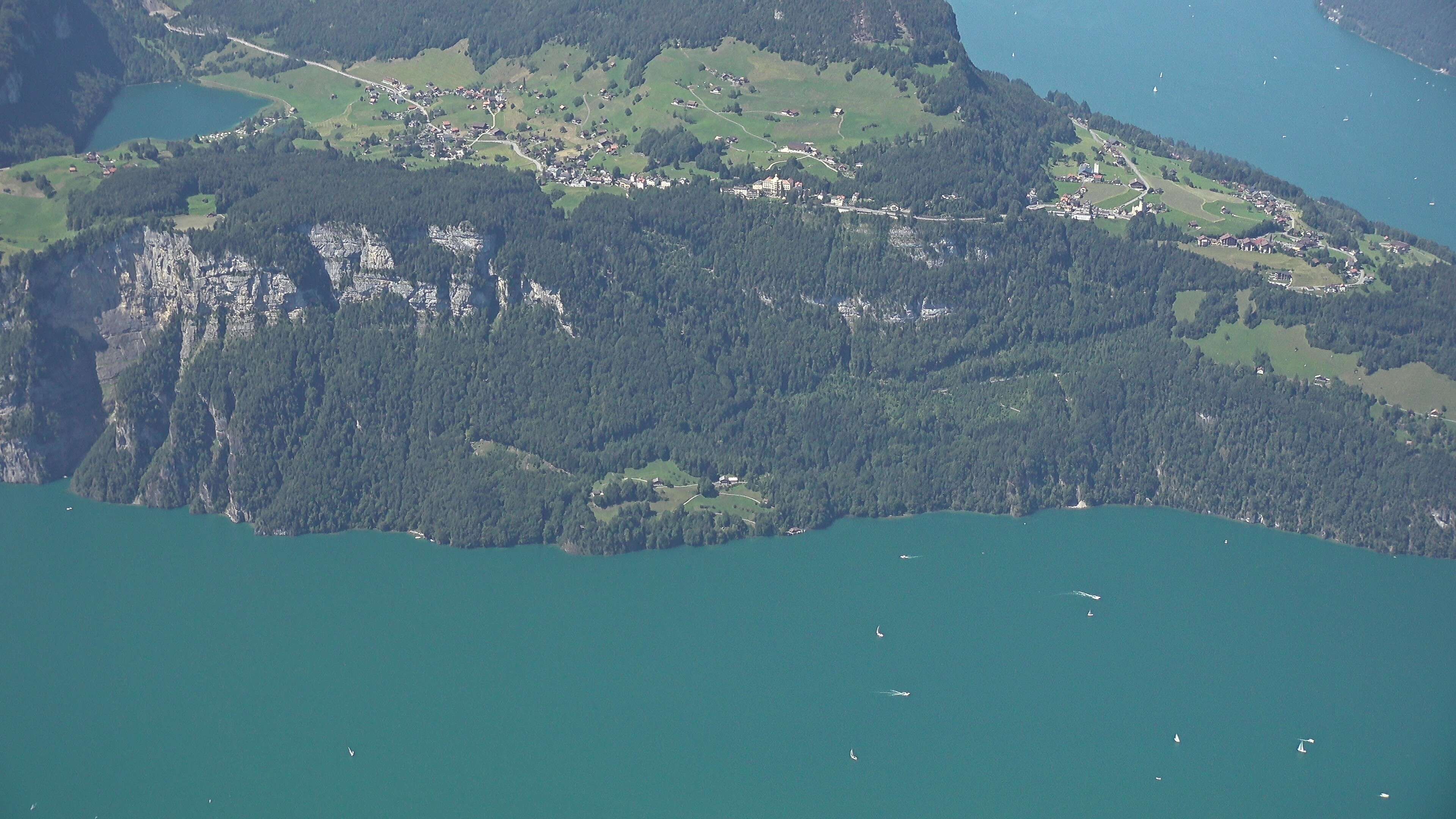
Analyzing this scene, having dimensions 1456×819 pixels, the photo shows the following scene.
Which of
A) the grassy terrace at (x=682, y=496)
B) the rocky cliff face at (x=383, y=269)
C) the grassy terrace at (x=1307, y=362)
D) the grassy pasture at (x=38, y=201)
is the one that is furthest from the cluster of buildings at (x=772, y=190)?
the grassy pasture at (x=38, y=201)

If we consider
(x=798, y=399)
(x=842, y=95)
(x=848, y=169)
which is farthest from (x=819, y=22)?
(x=798, y=399)

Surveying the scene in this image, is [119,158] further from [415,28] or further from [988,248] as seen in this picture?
[988,248]

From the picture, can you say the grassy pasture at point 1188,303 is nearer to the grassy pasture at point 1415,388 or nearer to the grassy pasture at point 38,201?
the grassy pasture at point 1415,388

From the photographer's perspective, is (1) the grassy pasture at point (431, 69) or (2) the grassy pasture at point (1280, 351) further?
(1) the grassy pasture at point (431, 69)

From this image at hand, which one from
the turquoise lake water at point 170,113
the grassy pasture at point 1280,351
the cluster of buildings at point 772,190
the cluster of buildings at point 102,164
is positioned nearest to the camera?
the grassy pasture at point 1280,351

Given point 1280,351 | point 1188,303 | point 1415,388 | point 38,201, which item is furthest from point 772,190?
point 38,201

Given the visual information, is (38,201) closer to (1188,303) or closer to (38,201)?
(38,201)

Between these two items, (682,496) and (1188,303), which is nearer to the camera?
(682,496)
